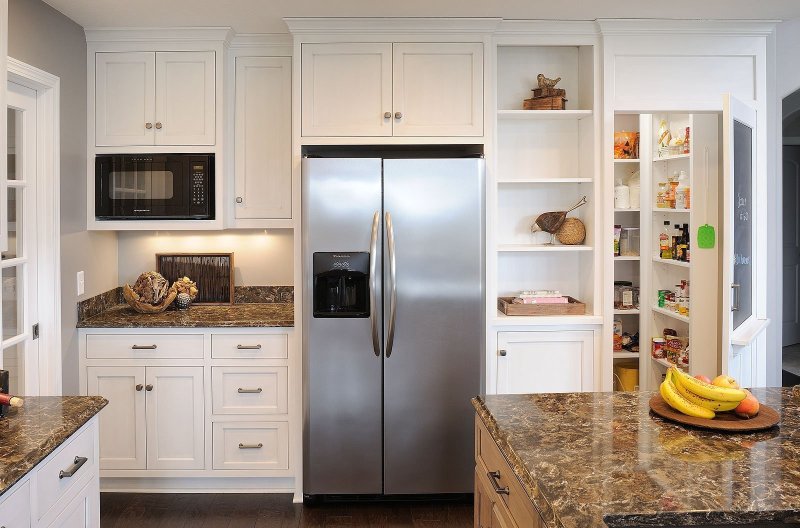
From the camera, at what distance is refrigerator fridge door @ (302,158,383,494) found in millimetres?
3420

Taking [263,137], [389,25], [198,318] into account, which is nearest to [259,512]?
[198,318]

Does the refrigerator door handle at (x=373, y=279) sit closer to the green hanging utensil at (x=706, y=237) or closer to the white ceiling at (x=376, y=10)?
the white ceiling at (x=376, y=10)

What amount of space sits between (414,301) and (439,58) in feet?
4.01

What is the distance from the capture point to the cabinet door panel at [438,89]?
11.7ft

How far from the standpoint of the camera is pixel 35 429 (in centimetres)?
190

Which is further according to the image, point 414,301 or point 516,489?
point 414,301

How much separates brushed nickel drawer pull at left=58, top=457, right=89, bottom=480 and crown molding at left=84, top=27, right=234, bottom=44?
237cm

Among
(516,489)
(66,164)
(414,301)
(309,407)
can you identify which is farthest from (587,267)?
(66,164)

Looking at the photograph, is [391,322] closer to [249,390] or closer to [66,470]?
[249,390]

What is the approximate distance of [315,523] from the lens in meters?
3.35

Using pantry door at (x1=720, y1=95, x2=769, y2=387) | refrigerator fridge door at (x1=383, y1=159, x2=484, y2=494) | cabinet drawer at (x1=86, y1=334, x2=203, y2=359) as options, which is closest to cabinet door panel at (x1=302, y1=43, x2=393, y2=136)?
refrigerator fridge door at (x1=383, y1=159, x2=484, y2=494)

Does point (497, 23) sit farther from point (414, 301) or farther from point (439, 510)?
point (439, 510)

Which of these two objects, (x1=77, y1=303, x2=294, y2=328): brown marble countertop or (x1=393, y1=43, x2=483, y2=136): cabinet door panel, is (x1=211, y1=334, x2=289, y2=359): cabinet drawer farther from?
(x1=393, y1=43, x2=483, y2=136): cabinet door panel

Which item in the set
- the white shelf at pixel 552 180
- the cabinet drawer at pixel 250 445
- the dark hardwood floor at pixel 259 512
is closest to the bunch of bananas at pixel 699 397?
the dark hardwood floor at pixel 259 512
